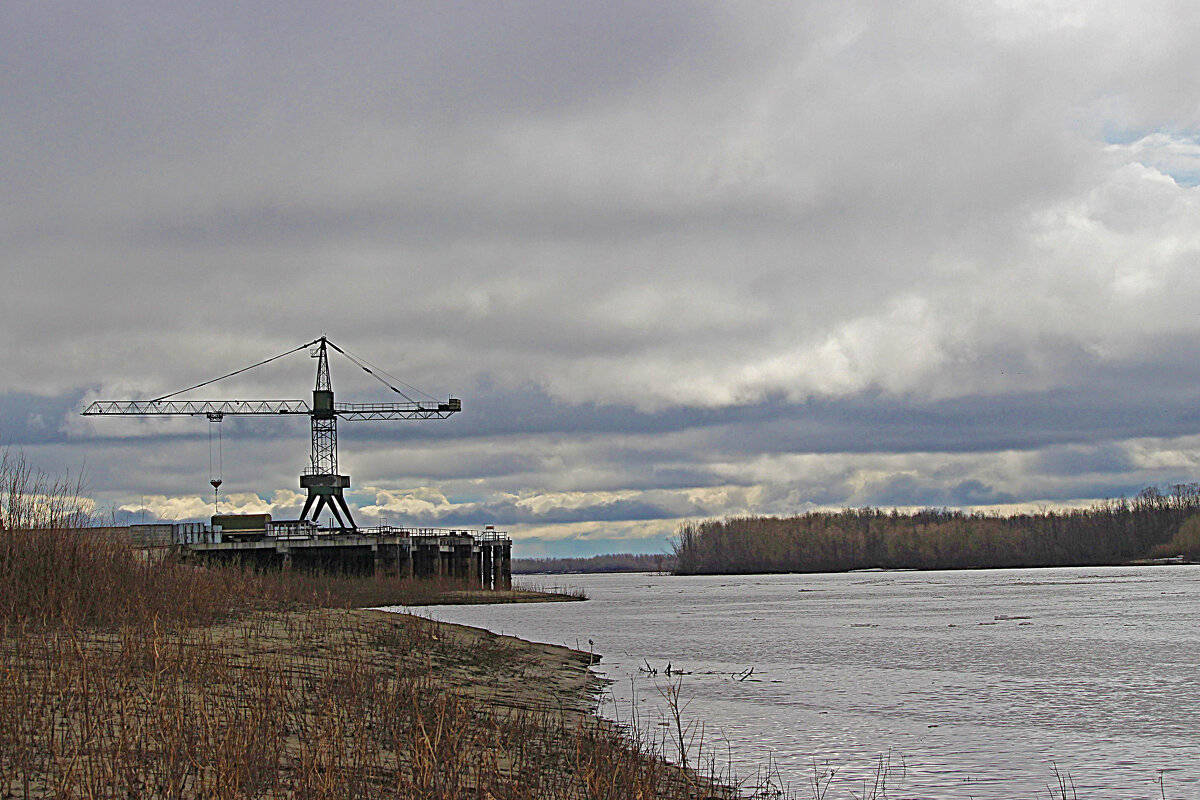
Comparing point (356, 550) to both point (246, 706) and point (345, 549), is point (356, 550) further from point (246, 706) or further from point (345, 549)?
point (246, 706)

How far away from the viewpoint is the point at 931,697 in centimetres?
2823

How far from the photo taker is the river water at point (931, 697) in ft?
62.5

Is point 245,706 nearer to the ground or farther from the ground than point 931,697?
farther from the ground

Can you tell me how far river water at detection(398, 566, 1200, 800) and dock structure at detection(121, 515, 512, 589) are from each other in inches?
1040

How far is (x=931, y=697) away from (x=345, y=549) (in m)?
65.3

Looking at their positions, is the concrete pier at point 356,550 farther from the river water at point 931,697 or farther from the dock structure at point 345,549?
the river water at point 931,697

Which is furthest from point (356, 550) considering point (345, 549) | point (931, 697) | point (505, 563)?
point (931, 697)

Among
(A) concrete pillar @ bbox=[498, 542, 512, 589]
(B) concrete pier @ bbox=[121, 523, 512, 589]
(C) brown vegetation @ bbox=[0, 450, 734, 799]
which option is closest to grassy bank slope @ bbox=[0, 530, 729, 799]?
(C) brown vegetation @ bbox=[0, 450, 734, 799]

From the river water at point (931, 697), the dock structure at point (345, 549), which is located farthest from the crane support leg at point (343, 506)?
the river water at point (931, 697)

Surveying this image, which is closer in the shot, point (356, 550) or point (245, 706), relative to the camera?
point (245, 706)

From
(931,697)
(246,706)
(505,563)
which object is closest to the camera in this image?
(246,706)

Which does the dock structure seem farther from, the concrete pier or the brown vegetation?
the brown vegetation

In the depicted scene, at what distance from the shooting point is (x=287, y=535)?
89188 mm

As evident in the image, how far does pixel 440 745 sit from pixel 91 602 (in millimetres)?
13005
